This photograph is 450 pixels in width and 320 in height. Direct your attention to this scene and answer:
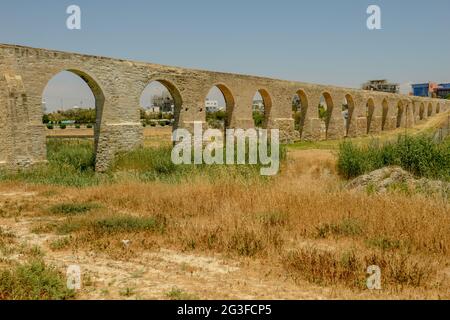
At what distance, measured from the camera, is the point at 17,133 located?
39.2ft

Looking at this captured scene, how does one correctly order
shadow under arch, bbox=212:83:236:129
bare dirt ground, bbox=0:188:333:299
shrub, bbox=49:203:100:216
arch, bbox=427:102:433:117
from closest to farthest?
bare dirt ground, bbox=0:188:333:299 → shrub, bbox=49:203:100:216 → shadow under arch, bbox=212:83:236:129 → arch, bbox=427:102:433:117

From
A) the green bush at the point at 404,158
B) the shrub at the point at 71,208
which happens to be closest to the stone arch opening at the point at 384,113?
the green bush at the point at 404,158

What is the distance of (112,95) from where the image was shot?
A: 46.5 ft

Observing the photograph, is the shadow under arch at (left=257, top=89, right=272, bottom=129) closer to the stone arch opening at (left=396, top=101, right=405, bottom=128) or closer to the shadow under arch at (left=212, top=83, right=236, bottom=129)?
the shadow under arch at (left=212, top=83, right=236, bottom=129)

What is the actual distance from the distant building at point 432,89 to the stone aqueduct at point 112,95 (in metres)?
107

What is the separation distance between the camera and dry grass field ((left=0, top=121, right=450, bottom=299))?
3.88 metres

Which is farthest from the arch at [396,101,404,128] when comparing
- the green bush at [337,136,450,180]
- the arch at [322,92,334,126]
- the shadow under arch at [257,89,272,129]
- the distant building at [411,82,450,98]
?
the distant building at [411,82,450,98]

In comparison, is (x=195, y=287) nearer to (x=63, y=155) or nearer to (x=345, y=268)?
(x=345, y=268)

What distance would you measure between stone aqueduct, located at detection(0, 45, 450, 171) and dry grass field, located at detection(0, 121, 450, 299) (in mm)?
4513

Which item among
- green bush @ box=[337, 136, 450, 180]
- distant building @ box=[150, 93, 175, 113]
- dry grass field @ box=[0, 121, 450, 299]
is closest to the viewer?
dry grass field @ box=[0, 121, 450, 299]

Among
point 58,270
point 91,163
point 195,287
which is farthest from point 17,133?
point 195,287

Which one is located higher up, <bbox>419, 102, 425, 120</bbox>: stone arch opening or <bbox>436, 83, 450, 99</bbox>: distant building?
<bbox>436, 83, 450, 99</bbox>: distant building

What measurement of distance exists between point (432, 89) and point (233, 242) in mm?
130345
